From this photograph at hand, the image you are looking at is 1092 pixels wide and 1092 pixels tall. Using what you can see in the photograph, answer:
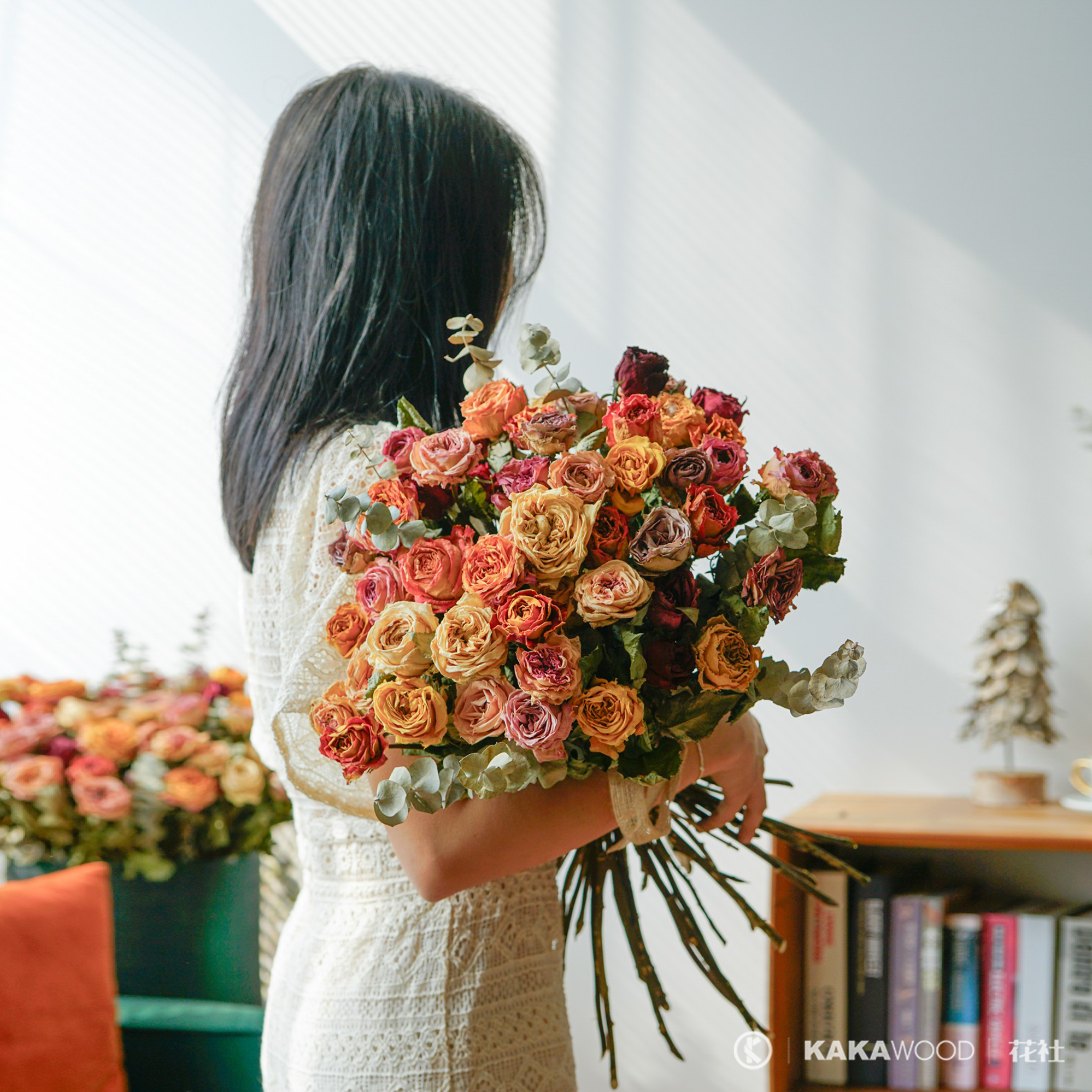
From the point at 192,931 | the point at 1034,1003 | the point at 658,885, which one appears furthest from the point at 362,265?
the point at 1034,1003

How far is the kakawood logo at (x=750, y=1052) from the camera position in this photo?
2.01 metres

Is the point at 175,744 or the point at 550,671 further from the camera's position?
the point at 175,744

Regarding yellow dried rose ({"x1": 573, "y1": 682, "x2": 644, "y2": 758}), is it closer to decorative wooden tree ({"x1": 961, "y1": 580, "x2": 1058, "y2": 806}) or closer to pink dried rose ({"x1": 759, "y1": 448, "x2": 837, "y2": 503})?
pink dried rose ({"x1": 759, "y1": 448, "x2": 837, "y2": 503})

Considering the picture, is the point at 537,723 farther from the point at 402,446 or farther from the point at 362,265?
the point at 362,265

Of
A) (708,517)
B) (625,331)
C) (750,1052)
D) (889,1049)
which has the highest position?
(625,331)

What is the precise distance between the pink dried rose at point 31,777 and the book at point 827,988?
4.20ft

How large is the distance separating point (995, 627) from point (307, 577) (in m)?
1.39

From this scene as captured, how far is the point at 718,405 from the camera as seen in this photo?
78cm

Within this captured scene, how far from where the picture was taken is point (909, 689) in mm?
1996

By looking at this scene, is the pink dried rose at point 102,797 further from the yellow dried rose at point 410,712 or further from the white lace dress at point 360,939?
the yellow dried rose at point 410,712

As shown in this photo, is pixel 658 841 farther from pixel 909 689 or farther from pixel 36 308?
pixel 36 308

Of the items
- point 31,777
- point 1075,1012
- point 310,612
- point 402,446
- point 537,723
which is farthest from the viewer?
point 31,777

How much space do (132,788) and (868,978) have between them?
4.13ft

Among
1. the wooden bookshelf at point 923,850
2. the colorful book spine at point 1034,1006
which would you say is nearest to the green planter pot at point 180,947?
the wooden bookshelf at point 923,850
